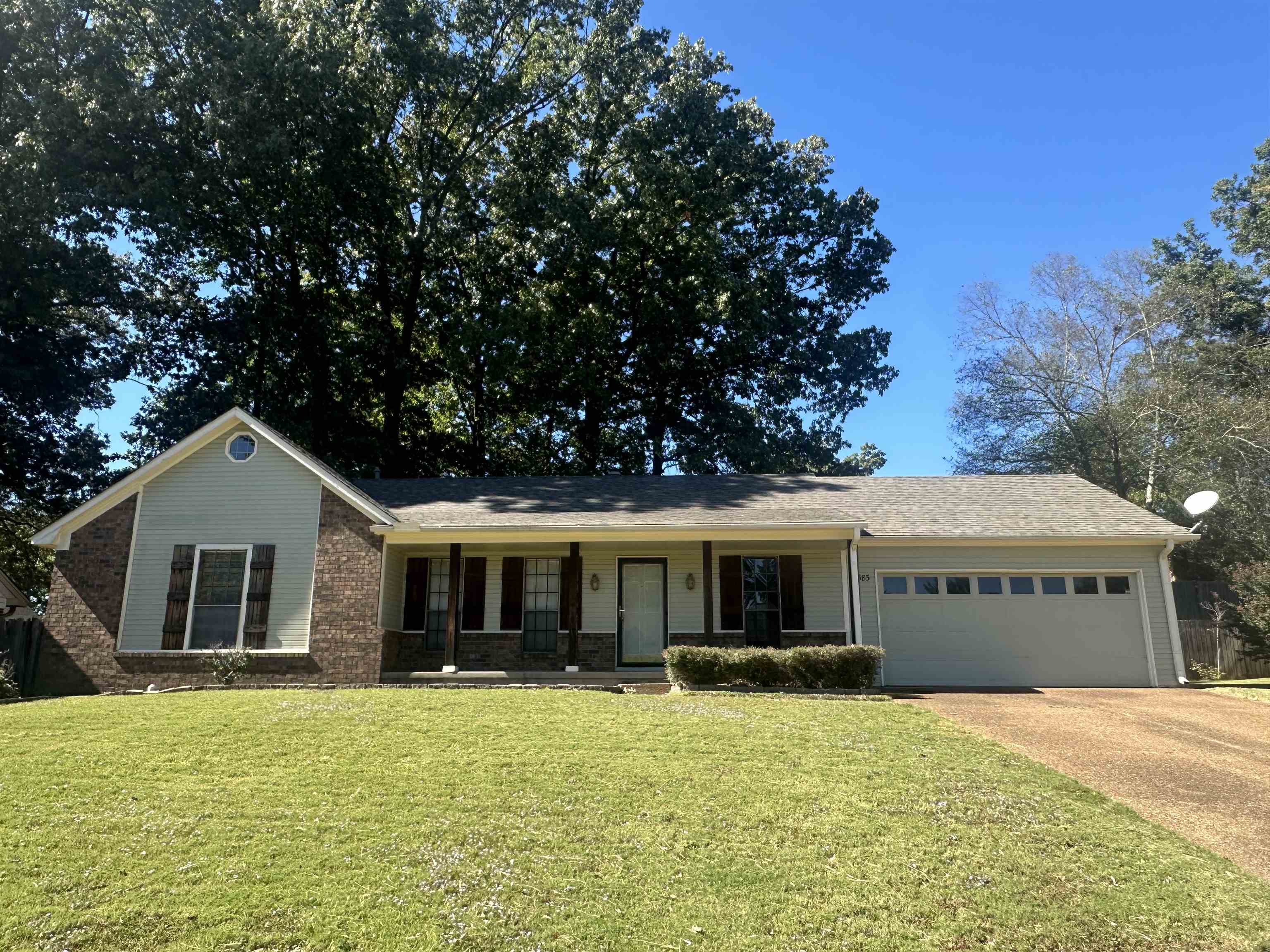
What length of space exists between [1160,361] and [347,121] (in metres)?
29.8

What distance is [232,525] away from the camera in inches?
577

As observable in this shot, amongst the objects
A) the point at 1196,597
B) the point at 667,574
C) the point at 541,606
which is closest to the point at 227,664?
the point at 541,606

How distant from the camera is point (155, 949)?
4.66 meters

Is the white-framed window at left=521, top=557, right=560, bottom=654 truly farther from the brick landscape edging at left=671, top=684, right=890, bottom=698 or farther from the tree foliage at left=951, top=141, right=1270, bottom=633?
the tree foliage at left=951, top=141, right=1270, bottom=633

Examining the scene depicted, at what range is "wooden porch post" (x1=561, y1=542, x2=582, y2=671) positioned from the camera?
48.2ft

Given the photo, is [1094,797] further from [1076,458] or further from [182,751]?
[1076,458]

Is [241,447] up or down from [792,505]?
up

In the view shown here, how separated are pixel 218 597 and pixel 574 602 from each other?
19.5 ft

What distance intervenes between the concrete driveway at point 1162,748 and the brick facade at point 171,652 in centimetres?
865

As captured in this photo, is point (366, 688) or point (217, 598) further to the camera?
point (217, 598)

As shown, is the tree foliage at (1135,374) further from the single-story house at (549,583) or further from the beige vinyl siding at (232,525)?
the beige vinyl siding at (232,525)

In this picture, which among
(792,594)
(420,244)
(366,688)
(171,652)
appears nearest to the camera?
(366,688)

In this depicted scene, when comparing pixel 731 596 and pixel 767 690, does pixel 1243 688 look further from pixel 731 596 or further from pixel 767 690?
pixel 767 690

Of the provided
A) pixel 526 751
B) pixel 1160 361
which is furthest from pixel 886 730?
pixel 1160 361
